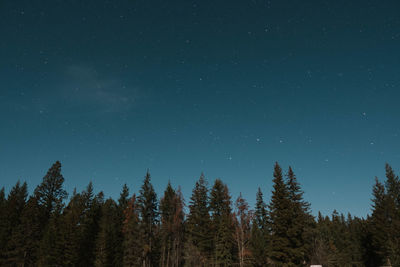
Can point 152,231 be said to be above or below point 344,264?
above

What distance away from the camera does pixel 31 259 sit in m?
50.7

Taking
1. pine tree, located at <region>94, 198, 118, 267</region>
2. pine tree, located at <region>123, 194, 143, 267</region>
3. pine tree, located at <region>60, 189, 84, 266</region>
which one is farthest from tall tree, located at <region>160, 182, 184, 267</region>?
pine tree, located at <region>60, 189, 84, 266</region>

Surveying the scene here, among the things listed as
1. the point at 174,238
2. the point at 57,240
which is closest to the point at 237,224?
the point at 174,238

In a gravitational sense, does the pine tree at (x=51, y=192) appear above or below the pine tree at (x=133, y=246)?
above

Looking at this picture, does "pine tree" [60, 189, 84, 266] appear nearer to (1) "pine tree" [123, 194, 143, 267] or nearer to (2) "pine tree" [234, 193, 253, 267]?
(1) "pine tree" [123, 194, 143, 267]

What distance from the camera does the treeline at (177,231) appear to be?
43656 mm

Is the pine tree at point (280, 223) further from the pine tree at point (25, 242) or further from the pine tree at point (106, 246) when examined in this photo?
the pine tree at point (25, 242)

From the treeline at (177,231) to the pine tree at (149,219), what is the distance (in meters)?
0.19

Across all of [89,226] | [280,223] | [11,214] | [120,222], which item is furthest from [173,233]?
[11,214]

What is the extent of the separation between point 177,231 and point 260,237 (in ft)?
59.7

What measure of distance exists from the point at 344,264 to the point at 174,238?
1540 inches

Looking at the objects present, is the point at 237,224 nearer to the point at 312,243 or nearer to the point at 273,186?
the point at 273,186

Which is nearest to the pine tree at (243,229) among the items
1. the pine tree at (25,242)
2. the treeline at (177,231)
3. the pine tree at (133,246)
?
the treeline at (177,231)

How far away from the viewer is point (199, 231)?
178ft
